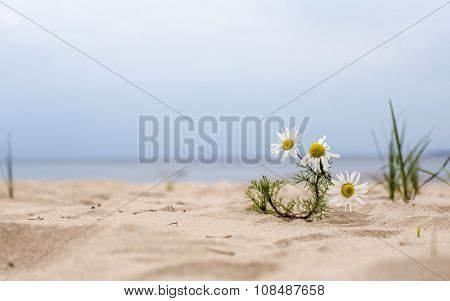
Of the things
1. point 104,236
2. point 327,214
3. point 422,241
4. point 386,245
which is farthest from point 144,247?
point 327,214

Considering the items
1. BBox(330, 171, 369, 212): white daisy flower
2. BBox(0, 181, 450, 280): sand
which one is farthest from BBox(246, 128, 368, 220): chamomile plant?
BBox(0, 181, 450, 280): sand

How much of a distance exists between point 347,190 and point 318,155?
13.0 inches

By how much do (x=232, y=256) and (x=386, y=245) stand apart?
2.97ft

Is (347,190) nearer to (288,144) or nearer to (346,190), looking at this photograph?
(346,190)

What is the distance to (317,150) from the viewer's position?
12.8 ft

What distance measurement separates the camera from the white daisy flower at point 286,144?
3.98 m

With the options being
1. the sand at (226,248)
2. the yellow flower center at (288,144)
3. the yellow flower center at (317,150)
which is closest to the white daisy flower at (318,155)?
the yellow flower center at (317,150)

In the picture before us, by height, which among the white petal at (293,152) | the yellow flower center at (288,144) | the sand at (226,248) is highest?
the yellow flower center at (288,144)

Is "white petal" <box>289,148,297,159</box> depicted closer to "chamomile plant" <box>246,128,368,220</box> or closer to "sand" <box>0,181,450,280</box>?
"chamomile plant" <box>246,128,368,220</box>

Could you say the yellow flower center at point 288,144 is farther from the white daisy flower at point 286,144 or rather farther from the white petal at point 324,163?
the white petal at point 324,163

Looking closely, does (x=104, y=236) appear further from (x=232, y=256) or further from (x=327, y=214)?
(x=327, y=214)

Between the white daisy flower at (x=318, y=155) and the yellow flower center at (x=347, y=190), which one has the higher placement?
the white daisy flower at (x=318, y=155)

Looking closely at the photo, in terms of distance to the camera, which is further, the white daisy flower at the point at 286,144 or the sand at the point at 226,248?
the white daisy flower at the point at 286,144

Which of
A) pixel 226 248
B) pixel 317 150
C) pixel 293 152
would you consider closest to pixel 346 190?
pixel 317 150
